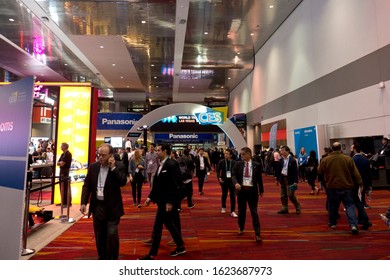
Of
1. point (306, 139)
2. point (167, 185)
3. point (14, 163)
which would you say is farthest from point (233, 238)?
point (306, 139)

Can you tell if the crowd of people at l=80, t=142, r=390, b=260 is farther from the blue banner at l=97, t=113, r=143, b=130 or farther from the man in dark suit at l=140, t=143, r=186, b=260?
the blue banner at l=97, t=113, r=143, b=130

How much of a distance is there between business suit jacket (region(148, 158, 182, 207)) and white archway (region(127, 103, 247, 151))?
373 inches

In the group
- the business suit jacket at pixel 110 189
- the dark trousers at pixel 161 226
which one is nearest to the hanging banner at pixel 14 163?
the business suit jacket at pixel 110 189

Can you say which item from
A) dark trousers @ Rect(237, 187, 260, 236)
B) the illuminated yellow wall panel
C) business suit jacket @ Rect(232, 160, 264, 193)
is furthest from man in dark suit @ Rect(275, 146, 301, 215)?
the illuminated yellow wall panel

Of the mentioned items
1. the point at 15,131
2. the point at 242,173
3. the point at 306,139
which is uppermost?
the point at 306,139

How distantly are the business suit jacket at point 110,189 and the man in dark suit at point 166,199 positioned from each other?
0.52 m

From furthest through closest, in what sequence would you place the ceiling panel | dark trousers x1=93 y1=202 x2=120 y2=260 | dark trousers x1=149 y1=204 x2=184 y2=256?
the ceiling panel, dark trousers x1=149 y1=204 x2=184 y2=256, dark trousers x1=93 y1=202 x2=120 y2=260

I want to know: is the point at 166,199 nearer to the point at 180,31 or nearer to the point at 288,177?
the point at 288,177

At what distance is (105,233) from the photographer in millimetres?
2922

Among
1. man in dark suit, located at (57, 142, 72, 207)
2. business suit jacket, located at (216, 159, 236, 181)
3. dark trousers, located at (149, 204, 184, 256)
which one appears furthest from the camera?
man in dark suit, located at (57, 142, 72, 207)

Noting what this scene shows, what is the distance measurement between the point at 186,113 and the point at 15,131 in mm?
10398

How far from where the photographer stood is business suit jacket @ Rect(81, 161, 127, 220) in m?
2.87

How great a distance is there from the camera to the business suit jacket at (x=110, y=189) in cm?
287

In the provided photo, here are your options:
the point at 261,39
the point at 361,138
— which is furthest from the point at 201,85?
the point at 361,138
